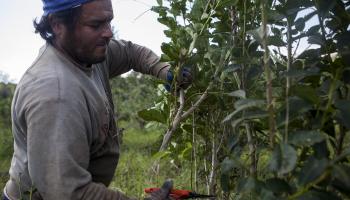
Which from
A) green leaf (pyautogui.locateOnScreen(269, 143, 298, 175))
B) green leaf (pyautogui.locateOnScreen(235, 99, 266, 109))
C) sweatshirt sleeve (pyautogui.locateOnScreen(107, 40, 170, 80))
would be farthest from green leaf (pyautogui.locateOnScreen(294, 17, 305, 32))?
sweatshirt sleeve (pyautogui.locateOnScreen(107, 40, 170, 80))

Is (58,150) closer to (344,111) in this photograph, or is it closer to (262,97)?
(262,97)

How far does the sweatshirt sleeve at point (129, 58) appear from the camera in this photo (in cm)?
309

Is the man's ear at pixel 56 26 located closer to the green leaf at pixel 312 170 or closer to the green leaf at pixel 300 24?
the green leaf at pixel 300 24

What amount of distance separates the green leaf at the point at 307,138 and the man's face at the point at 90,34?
139 cm

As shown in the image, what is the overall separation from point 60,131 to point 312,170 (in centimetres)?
115

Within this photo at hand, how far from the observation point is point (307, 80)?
1.52m

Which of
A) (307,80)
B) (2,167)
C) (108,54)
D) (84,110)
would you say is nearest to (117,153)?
(84,110)

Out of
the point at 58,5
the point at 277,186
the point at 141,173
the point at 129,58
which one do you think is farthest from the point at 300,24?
the point at 141,173

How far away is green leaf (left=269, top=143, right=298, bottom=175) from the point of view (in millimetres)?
1103

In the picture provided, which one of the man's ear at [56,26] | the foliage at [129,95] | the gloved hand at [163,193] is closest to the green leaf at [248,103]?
the gloved hand at [163,193]

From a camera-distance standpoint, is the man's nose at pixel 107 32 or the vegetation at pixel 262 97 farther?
→ the man's nose at pixel 107 32

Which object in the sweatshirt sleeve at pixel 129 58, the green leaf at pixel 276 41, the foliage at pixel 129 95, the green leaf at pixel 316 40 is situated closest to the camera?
the green leaf at pixel 316 40

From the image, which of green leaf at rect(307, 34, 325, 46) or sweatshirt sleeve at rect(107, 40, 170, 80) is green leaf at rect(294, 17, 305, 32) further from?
sweatshirt sleeve at rect(107, 40, 170, 80)

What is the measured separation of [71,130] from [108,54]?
1200mm
